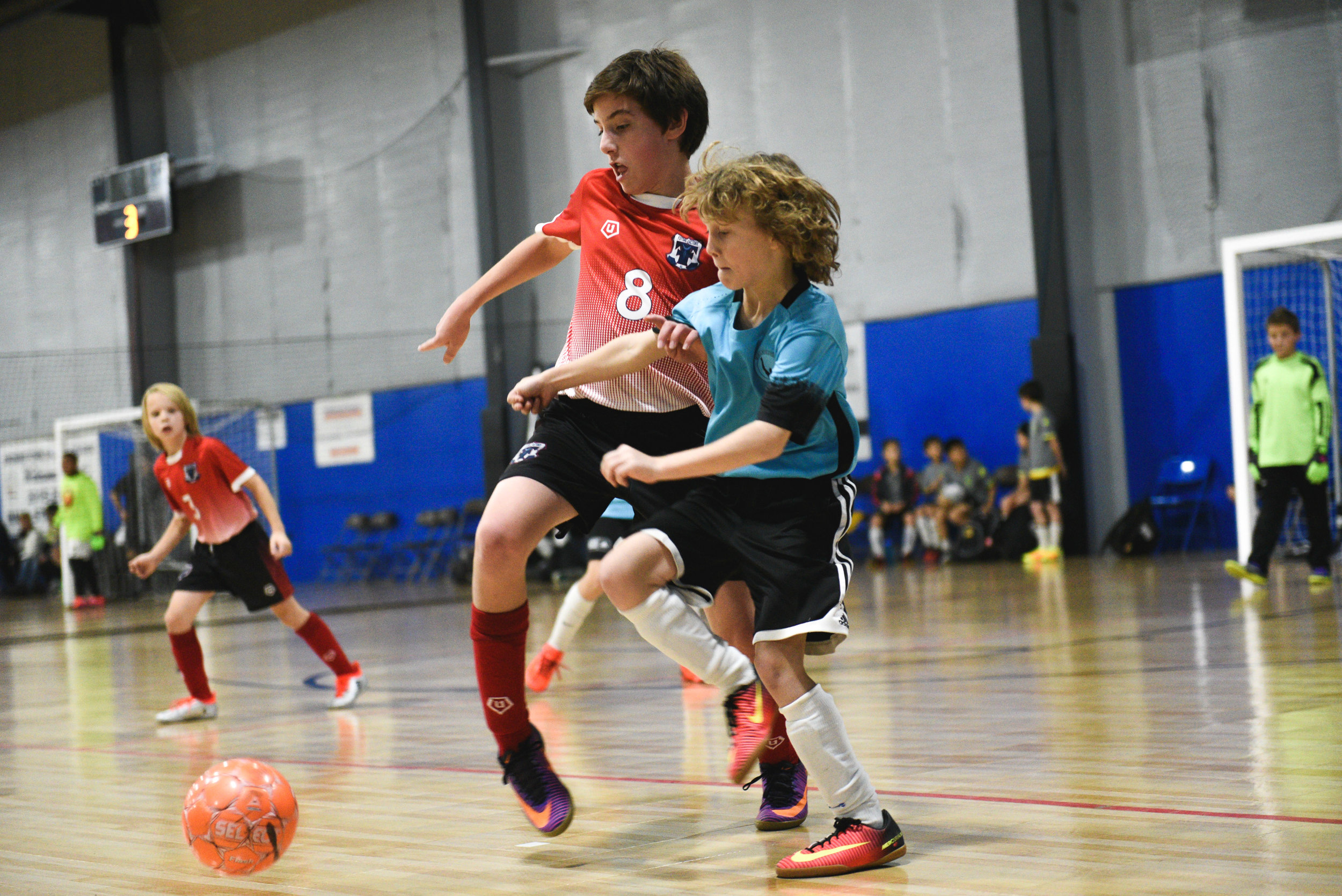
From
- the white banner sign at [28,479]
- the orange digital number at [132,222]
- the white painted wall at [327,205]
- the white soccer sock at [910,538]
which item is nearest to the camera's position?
the white soccer sock at [910,538]

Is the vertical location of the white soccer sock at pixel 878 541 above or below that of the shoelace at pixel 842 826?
below

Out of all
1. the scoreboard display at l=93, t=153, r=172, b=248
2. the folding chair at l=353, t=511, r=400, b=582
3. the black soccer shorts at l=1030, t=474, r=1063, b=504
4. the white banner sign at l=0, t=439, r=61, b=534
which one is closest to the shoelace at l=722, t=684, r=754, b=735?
the black soccer shorts at l=1030, t=474, r=1063, b=504

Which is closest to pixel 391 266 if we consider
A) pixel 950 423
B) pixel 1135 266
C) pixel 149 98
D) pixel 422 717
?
pixel 149 98

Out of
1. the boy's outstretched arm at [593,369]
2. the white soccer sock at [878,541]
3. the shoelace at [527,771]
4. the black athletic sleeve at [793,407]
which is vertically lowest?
the white soccer sock at [878,541]

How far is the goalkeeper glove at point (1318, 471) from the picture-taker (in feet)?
28.3

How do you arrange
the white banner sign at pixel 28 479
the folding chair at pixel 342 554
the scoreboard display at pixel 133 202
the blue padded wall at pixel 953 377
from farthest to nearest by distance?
1. the white banner sign at pixel 28 479
2. the scoreboard display at pixel 133 202
3. the folding chair at pixel 342 554
4. the blue padded wall at pixel 953 377

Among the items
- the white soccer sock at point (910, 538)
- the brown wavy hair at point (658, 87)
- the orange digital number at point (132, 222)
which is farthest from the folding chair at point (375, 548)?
the brown wavy hair at point (658, 87)

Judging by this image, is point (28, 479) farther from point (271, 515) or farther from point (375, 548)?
point (271, 515)

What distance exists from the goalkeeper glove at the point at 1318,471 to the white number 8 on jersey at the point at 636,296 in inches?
273

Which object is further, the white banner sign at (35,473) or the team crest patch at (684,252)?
the white banner sign at (35,473)

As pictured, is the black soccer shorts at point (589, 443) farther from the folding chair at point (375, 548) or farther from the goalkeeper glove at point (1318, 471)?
the folding chair at point (375, 548)

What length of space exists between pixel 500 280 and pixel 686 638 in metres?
0.98

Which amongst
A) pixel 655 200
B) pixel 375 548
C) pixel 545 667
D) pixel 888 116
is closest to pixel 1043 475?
pixel 888 116

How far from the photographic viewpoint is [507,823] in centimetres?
303
